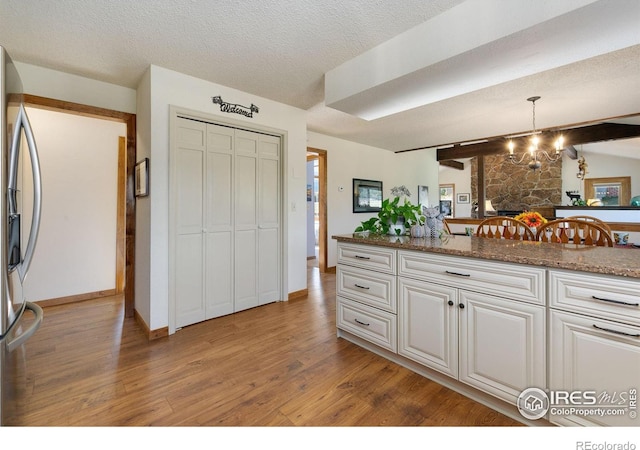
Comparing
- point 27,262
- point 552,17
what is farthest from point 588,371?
point 27,262

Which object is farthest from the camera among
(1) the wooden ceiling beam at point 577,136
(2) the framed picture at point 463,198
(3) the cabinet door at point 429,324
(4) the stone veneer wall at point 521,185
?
(2) the framed picture at point 463,198

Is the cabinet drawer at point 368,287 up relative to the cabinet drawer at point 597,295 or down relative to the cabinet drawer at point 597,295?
down

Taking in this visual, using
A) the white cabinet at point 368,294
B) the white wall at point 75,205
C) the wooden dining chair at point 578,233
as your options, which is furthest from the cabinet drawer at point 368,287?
the white wall at point 75,205

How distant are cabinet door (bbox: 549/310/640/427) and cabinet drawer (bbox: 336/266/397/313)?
935 millimetres

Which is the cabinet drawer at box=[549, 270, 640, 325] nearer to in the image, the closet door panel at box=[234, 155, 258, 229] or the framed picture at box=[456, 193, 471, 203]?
the closet door panel at box=[234, 155, 258, 229]

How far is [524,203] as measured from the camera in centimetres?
895

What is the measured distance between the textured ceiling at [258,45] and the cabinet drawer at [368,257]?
1535 mm

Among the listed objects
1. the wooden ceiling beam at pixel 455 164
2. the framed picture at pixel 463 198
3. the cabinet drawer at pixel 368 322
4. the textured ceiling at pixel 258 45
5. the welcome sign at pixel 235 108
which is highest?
the wooden ceiling beam at pixel 455 164

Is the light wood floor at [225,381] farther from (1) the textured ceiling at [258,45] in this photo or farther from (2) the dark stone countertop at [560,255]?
(1) the textured ceiling at [258,45]

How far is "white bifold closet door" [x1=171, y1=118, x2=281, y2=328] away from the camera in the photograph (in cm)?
288

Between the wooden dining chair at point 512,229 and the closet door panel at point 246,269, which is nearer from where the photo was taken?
the wooden dining chair at point 512,229

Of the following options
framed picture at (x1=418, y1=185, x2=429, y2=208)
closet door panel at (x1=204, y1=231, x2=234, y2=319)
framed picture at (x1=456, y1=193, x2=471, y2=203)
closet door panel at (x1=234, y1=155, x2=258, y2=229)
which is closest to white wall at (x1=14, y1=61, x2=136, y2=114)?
closet door panel at (x1=234, y1=155, x2=258, y2=229)

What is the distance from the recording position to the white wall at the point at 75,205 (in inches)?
135

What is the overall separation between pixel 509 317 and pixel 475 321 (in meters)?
0.18
